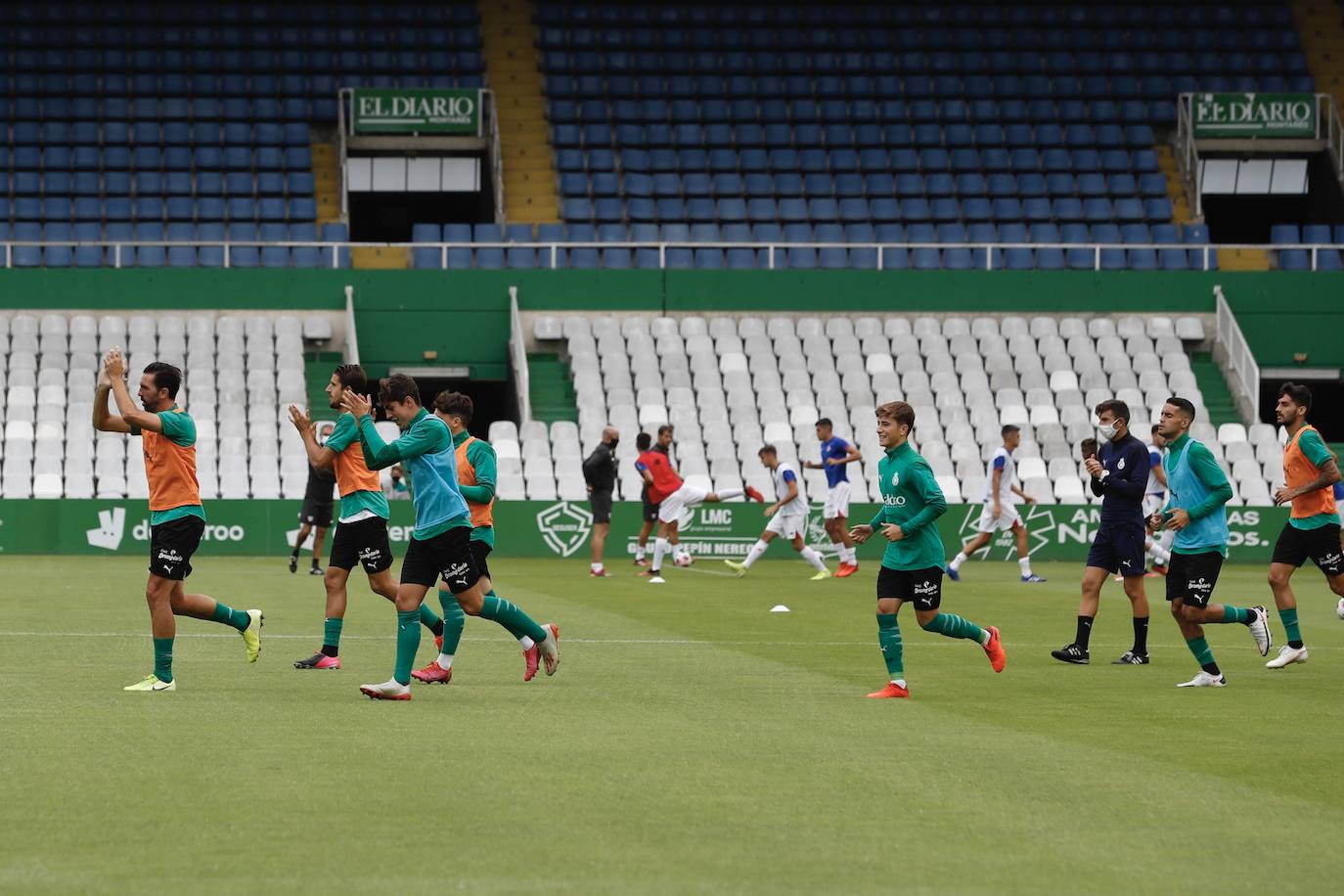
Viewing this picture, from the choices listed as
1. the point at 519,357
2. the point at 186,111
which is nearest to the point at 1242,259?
the point at 519,357

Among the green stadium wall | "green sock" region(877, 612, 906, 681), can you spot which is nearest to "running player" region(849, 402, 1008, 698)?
"green sock" region(877, 612, 906, 681)

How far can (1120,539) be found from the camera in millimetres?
13773

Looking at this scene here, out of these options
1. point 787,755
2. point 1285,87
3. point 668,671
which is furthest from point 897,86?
point 787,755

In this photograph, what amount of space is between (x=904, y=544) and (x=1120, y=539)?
3004 mm

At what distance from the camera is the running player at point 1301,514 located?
13172 mm

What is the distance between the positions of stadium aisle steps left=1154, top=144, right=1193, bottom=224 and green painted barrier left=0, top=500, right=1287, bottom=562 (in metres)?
12.3

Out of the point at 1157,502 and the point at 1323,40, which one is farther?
the point at 1323,40

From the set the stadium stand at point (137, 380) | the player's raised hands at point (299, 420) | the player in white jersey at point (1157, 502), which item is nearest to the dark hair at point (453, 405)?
the player's raised hands at point (299, 420)

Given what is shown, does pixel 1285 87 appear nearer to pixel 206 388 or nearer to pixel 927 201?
pixel 927 201

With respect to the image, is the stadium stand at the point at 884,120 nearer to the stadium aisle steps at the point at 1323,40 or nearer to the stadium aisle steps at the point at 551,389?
the stadium aisle steps at the point at 1323,40

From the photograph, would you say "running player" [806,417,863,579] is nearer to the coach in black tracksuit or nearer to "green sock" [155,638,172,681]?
the coach in black tracksuit

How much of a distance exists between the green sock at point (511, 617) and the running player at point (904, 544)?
214 centimetres

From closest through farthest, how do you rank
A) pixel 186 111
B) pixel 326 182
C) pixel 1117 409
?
pixel 1117 409, pixel 326 182, pixel 186 111

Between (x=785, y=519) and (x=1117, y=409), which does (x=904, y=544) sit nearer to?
(x=1117, y=409)
